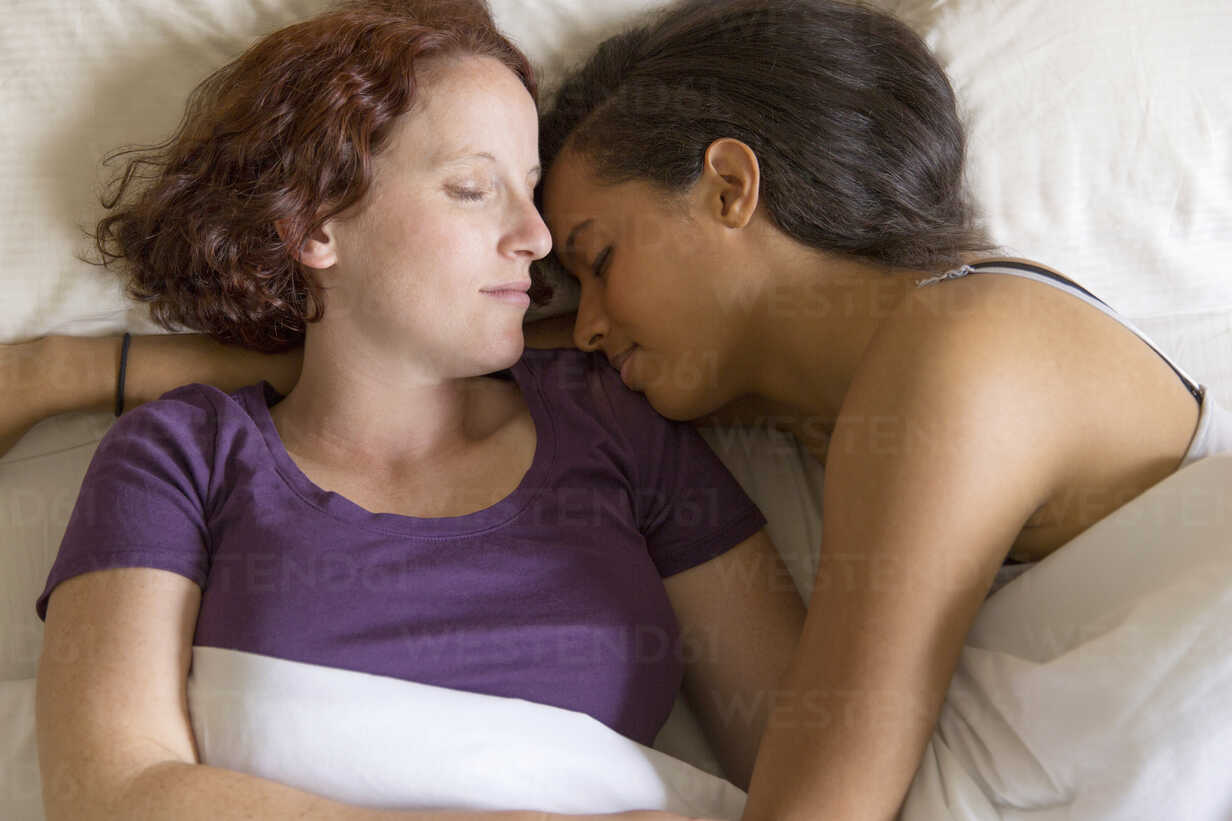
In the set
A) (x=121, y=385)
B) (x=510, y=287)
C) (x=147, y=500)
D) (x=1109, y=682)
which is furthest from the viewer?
(x=121, y=385)

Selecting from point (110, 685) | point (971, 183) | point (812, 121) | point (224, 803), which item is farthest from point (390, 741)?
point (971, 183)

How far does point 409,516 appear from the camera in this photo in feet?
3.46

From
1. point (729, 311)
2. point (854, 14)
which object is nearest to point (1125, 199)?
point (854, 14)

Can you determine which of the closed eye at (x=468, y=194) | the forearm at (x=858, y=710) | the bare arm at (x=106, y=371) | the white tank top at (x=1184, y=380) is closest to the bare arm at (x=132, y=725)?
the forearm at (x=858, y=710)

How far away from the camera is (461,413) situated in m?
1.20

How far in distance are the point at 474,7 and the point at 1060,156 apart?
0.74 metres

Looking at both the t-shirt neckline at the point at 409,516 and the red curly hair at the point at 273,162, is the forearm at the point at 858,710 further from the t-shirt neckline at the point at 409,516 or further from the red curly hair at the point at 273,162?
the red curly hair at the point at 273,162

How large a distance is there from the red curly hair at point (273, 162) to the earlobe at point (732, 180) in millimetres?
256

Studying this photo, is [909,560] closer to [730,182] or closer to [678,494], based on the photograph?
[678,494]

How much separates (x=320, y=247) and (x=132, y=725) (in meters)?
0.49

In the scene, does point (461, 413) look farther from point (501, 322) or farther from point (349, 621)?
point (349, 621)

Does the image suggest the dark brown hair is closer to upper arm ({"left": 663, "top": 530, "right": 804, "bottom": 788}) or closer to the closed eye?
the closed eye

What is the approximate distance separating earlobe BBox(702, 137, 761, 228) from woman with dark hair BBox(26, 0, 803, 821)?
19cm

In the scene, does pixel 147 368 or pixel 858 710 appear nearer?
pixel 858 710
